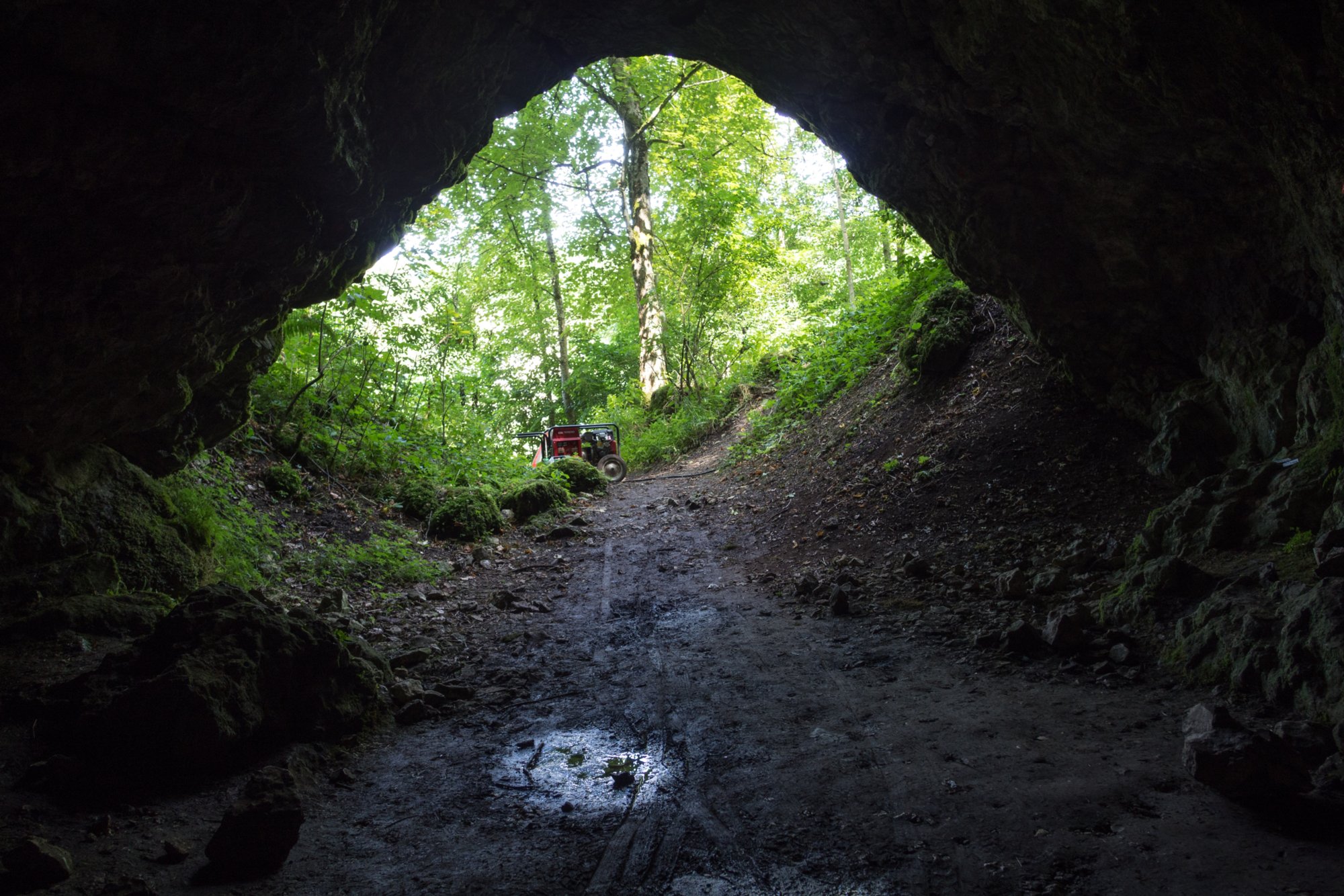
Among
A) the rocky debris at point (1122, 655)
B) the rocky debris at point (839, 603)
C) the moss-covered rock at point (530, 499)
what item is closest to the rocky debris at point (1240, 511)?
the rocky debris at point (1122, 655)

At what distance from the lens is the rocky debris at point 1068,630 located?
3.88 metres

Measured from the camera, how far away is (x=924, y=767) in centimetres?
285

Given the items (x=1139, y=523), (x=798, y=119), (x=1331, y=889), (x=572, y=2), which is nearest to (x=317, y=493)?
(x=572, y=2)

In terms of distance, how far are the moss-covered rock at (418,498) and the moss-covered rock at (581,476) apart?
4195 mm

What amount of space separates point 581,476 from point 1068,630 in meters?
10.7

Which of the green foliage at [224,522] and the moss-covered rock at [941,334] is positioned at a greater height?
the moss-covered rock at [941,334]

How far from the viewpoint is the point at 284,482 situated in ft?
24.9

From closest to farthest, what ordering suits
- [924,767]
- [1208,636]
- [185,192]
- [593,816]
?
[593,816] < [924,767] < [1208,636] < [185,192]

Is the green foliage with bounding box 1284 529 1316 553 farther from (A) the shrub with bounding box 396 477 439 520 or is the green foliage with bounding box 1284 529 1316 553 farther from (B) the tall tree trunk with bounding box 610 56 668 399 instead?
(B) the tall tree trunk with bounding box 610 56 668 399

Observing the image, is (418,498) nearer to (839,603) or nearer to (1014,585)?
(839,603)

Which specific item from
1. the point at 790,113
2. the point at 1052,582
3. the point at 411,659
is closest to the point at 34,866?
the point at 411,659

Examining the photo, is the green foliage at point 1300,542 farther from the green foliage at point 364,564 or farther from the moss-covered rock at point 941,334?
the green foliage at point 364,564

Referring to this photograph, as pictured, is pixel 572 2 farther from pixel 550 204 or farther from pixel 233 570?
pixel 550 204

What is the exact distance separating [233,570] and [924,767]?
5028 millimetres
